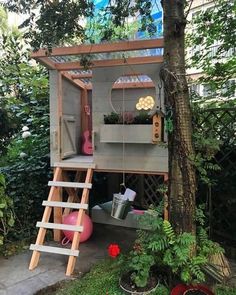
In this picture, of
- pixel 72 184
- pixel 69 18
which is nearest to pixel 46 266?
pixel 72 184

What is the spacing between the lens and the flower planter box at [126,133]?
364cm

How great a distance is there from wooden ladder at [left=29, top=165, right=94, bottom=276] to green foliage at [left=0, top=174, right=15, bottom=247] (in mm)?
403

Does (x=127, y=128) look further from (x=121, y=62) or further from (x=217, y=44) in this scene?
(x=217, y=44)

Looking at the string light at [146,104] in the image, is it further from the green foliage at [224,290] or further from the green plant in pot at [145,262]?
the green foliage at [224,290]

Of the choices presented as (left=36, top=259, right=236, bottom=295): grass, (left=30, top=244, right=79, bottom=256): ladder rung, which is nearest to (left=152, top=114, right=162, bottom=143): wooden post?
(left=36, top=259, right=236, bottom=295): grass

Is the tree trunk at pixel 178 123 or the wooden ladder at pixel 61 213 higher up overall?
the tree trunk at pixel 178 123

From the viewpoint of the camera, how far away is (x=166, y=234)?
279 centimetres

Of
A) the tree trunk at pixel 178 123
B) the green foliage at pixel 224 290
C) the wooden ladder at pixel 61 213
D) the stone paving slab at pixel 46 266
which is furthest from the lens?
the wooden ladder at pixel 61 213

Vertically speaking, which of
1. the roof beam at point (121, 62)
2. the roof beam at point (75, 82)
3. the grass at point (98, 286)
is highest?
→ the roof beam at point (121, 62)

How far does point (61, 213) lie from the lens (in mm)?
4230

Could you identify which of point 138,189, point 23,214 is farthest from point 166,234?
point 138,189

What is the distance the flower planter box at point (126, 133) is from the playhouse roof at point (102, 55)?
2.16 feet

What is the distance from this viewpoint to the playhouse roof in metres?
3.39

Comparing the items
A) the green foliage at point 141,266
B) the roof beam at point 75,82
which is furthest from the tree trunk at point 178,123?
the roof beam at point 75,82
